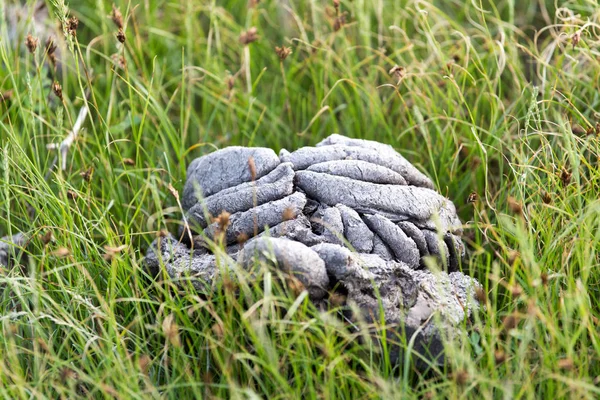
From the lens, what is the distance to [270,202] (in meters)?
2.70

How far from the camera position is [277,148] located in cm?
378

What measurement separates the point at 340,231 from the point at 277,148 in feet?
4.07

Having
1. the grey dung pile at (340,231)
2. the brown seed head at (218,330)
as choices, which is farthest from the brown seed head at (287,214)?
the brown seed head at (218,330)

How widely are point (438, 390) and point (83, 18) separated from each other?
3.23 metres

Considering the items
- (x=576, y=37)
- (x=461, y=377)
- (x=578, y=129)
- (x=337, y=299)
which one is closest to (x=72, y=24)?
(x=337, y=299)

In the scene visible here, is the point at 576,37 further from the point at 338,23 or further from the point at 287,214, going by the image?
the point at 287,214

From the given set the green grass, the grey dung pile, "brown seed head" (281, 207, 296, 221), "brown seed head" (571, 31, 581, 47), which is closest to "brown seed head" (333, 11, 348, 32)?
the green grass

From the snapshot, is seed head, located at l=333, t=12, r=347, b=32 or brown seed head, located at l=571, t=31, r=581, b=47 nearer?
brown seed head, located at l=571, t=31, r=581, b=47

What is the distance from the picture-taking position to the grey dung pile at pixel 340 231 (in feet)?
8.03

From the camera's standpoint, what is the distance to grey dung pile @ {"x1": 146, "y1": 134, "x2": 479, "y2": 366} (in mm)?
2447

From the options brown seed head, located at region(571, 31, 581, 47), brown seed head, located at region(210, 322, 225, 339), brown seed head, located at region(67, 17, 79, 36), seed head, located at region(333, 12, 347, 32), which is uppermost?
brown seed head, located at region(67, 17, 79, 36)

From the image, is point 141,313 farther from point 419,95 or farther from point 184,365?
point 419,95

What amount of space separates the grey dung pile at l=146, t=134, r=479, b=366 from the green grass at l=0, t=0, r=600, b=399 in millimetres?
102

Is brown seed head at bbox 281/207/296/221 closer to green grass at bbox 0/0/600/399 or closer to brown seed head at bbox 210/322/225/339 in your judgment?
green grass at bbox 0/0/600/399
